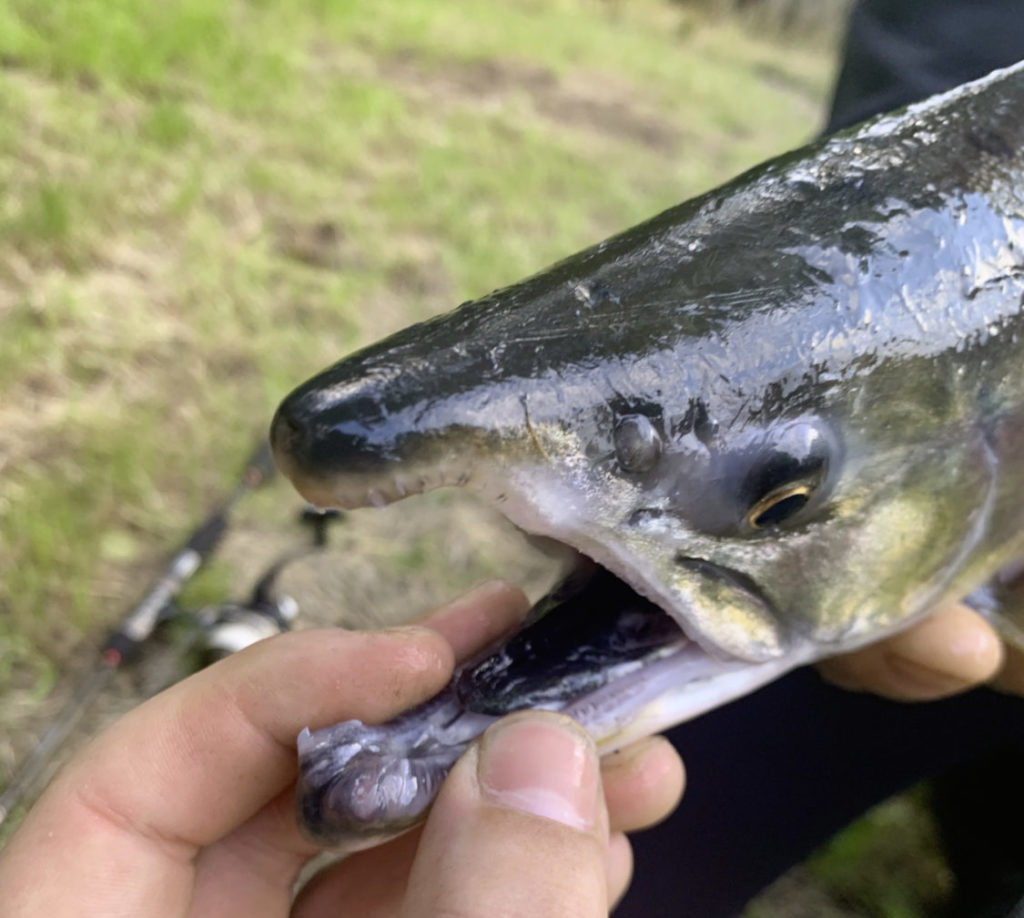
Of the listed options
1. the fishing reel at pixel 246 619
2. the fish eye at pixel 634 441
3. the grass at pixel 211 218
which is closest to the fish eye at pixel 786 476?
the fish eye at pixel 634 441

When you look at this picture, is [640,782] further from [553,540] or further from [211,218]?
[211,218]

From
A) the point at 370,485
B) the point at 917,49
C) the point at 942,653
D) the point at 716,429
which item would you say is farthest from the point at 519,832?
the point at 917,49

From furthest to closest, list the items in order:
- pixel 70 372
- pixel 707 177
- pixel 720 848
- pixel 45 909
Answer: pixel 707 177
pixel 70 372
pixel 720 848
pixel 45 909

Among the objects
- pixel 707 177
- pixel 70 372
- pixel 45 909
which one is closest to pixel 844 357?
pixel 45 909

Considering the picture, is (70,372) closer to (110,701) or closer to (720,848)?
(110,701)

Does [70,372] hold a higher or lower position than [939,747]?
higher

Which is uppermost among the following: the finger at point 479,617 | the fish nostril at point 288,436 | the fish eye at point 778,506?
the fish nostril at point 288,436

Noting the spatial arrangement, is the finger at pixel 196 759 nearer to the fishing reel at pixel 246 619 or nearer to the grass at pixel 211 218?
the fishing reel at pixel 246 619
